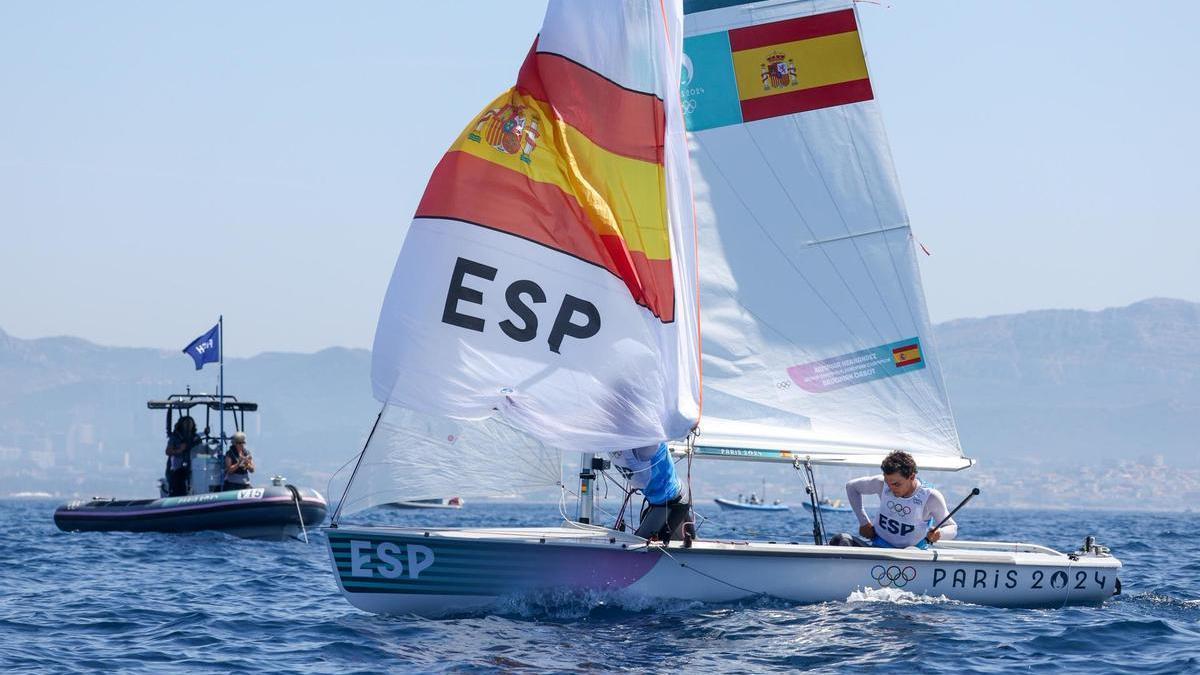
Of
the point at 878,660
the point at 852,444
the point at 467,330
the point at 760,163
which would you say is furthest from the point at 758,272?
the point at 878,660

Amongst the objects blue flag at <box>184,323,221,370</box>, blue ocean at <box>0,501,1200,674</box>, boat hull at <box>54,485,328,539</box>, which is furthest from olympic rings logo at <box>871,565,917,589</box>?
→ blue flag at <box>184,323,221,370</box>

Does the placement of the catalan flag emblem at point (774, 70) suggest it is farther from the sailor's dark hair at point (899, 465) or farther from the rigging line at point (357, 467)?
the rigging line at point (357, 467)

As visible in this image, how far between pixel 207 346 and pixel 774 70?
19085 mm

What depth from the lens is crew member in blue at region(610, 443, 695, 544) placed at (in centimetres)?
1459

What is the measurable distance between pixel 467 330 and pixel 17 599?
6.71m

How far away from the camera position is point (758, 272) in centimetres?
1619

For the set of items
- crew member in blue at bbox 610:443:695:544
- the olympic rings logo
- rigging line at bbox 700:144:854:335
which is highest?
rigging line at bbox 700:144:854:335

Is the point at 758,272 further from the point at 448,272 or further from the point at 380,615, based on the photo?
the point at 380,615

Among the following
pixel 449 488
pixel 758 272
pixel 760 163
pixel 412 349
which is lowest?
pixel 449 488

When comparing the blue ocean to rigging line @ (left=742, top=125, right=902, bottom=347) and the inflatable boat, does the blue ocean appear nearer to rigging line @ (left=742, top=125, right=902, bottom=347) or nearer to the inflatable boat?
rigging line @ (left=742, top=125, right=902, bottom=347)

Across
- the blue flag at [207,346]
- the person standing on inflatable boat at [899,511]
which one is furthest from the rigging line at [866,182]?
the blue flag at [207,346]

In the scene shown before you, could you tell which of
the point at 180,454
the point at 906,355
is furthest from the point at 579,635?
the point at 180,454

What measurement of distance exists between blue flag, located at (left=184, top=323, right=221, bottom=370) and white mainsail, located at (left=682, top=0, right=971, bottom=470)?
1791 centimetres

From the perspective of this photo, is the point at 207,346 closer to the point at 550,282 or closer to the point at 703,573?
the point at 550,282
